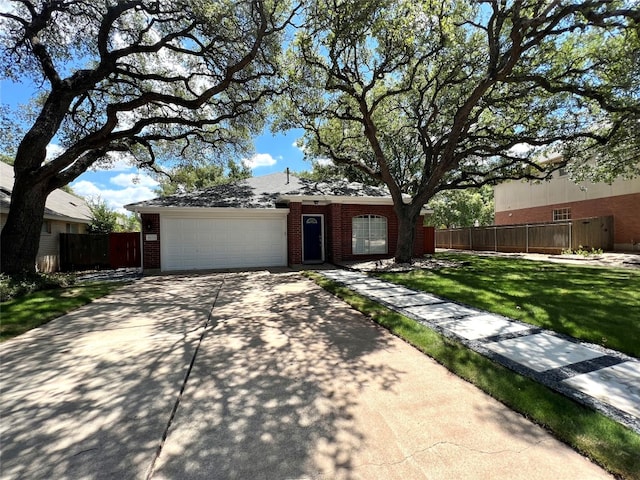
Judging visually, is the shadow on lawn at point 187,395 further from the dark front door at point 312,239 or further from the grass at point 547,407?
the dark front door at point 312,239

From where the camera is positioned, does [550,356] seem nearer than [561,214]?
Yes

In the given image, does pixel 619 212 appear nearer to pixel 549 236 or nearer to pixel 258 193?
pixel 549 236

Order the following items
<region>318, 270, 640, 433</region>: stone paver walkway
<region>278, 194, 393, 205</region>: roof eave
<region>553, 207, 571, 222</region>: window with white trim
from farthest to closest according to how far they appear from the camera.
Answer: <region>553, 207, 571, 222</region>: window with white trim, <region>278, 194, 393, 205</region>: roof eave, <region>318, 270, 640, 433</region>: stone paver walkway

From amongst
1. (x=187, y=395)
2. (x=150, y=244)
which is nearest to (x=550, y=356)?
(x=187, y=395)

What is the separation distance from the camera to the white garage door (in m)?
12.3

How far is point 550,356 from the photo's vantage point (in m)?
3.64

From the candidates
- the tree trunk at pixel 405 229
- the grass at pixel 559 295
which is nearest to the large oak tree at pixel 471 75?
the tree trunk at pixel 405 229

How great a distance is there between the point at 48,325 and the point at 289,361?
15.1 feet

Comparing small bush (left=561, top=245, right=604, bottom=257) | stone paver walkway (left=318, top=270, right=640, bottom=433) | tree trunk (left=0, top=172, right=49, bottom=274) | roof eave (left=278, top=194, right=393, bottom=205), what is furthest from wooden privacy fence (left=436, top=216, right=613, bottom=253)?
tree trunk (left=0, top=172, right=49, bottom=274)

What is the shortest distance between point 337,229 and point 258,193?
437 centimetres

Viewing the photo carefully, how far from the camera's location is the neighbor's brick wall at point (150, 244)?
11.8m

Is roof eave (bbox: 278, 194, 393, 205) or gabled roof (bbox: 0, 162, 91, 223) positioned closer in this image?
gabled roof (bbox: 0, 162, 91, 223)

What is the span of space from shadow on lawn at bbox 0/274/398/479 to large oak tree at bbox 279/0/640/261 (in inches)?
328

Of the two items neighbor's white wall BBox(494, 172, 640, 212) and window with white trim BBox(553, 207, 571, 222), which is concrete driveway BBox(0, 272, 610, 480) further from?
window with white trim BBox(553, 207, 571, 222)
